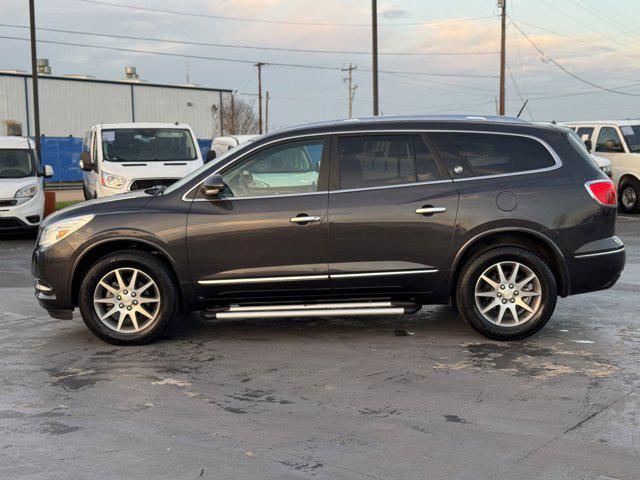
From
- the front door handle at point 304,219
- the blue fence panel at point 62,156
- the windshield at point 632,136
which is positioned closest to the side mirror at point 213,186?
the front door handle at point 304,219

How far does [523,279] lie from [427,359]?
1157 mm

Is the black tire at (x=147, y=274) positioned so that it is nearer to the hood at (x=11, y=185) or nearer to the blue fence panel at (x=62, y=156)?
the hood at (x=11, y=185)

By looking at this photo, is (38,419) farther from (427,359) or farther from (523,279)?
(523,279)

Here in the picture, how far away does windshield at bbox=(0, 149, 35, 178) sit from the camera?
52.3ft

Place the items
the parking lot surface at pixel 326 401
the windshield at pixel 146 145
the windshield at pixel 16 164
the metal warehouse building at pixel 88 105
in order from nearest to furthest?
the parking lot surface at pixel 326 401 < the windshield at pixel 146 145 < the windshield at pixel 16 164 < the metal warehouse building at pixel 88 105

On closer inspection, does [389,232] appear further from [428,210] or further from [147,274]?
[147,274]

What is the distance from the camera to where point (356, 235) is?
6527 millimetres

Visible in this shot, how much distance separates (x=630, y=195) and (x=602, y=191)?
13.5 meters

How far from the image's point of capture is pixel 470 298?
6.60m

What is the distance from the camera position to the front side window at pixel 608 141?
19078 millimetres

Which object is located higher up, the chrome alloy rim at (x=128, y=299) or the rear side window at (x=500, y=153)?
the rear side window at (x=500, y=153)

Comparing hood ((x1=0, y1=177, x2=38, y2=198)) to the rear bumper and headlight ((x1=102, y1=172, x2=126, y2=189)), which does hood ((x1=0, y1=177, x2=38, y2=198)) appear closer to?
headlight ((x1=102, y1=172, x2=126, y2=189))

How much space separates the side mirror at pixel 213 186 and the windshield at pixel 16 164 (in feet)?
34.7

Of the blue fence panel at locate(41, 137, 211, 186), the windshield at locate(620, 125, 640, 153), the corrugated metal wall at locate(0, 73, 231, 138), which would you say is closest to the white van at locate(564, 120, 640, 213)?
the windshield at locate(620, 125, 640, 153)
